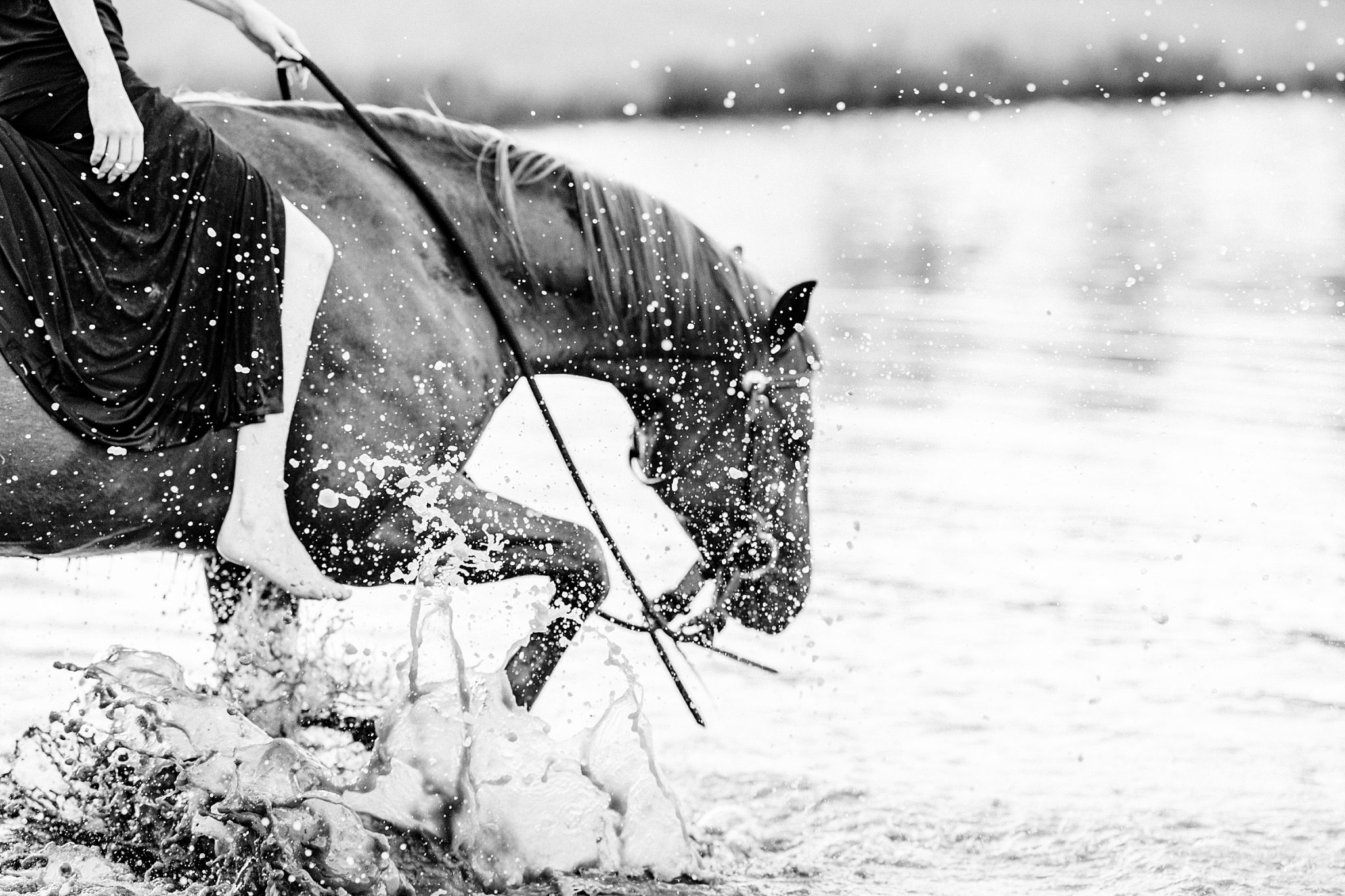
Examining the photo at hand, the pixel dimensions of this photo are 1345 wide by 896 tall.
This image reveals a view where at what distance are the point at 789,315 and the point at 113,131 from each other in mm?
1629

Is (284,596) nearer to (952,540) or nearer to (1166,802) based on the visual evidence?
(1166,802)

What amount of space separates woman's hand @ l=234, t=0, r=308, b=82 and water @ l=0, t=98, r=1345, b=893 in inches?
25.2

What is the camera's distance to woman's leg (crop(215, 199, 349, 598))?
3.13 metres

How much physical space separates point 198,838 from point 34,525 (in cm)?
78

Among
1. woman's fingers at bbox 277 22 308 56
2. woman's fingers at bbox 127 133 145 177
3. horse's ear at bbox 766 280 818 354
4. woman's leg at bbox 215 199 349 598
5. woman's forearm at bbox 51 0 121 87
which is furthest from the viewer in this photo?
horse's ear at bbox 766 280 818 354

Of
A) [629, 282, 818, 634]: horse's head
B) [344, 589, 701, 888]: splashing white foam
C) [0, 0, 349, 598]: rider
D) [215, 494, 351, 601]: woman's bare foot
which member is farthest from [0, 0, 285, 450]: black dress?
[629, 282, 818, 634]: horse's head

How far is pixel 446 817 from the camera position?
3324 mm

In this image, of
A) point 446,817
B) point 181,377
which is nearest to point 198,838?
point 446,817

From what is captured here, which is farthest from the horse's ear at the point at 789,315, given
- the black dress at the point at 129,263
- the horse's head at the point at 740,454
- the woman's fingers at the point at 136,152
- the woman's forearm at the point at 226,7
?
the woman's fingers at the point at 136,152

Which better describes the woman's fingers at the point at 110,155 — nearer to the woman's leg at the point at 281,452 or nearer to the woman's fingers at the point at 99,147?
the woman's fingers at the point at 99,147

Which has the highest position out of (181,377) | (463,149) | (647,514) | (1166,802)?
(463,149)

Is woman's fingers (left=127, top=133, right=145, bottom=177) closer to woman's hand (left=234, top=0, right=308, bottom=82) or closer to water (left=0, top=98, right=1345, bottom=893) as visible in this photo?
woman's hand (left=234, top=0, right=308, bottom=82)

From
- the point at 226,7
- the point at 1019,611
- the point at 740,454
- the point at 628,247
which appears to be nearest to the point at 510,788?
the point at 740,454

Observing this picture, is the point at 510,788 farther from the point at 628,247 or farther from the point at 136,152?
the point at 136,152
